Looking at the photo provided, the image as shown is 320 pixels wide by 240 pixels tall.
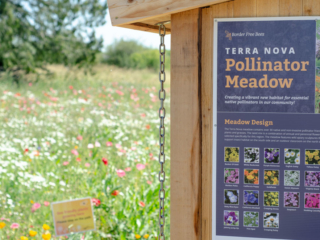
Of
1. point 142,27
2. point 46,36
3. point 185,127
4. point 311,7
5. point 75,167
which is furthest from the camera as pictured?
point 46,36

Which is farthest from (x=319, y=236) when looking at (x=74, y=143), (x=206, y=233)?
(x=74, y=143)

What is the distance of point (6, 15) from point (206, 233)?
10778 mm

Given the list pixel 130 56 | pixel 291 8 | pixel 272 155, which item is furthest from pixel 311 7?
pixel 130 56

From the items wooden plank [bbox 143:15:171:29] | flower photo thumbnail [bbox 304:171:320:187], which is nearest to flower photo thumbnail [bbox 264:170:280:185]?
flower photo thumbnail [bbox 304:171:320:187]

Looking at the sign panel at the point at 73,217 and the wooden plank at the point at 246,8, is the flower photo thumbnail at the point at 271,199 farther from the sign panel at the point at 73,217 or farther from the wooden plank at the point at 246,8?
the sign panel at the point at 73,217

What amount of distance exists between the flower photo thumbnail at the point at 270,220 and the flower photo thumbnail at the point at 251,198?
0.07m

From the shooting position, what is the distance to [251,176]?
1.53 m

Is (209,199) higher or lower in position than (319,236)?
higher

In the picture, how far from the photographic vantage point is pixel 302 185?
1.51 meters

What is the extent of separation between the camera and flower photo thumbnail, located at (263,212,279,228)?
1.52m

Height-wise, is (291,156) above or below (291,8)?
below

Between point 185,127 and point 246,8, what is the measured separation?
600 mm

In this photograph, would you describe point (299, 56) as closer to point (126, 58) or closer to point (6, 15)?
point (6, 15)

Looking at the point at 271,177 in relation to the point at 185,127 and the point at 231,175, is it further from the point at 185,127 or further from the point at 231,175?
the point at 185,127
